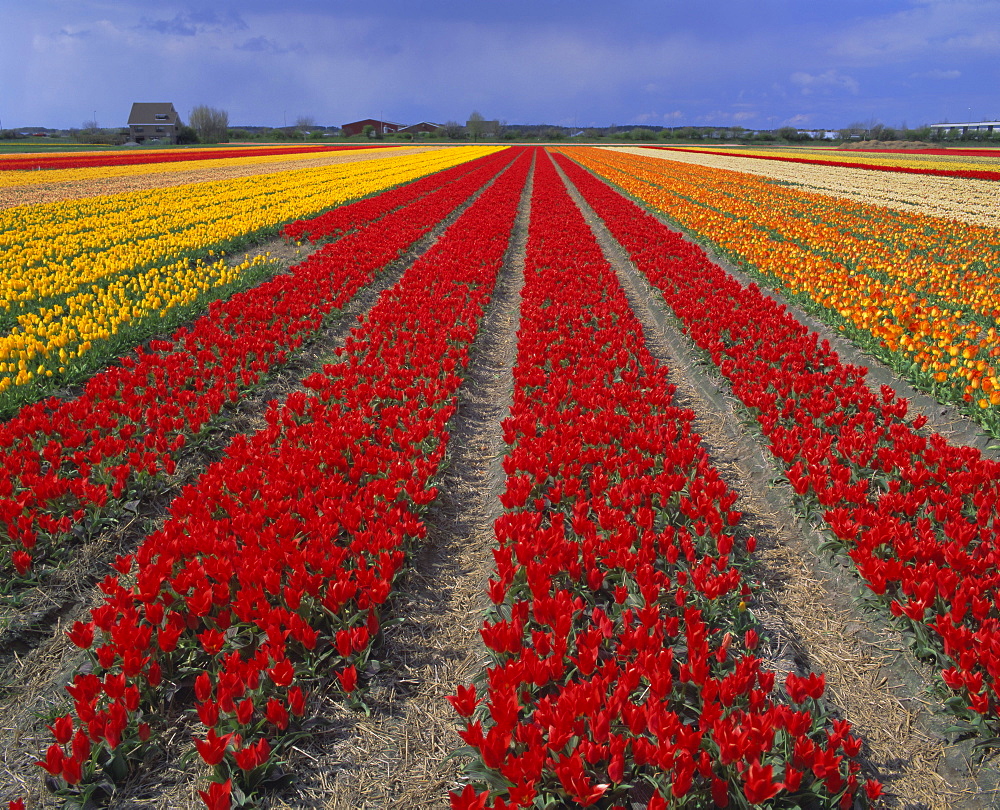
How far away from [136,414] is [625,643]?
5.06 m

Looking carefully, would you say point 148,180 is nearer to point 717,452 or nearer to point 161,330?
point 161,330

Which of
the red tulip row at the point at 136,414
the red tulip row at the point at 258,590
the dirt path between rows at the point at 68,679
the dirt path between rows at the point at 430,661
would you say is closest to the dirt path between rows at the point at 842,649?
the dirt path between rows at the point at 430,661

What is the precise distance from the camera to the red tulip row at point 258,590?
9.28 feet

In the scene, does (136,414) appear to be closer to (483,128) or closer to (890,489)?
(890,489)

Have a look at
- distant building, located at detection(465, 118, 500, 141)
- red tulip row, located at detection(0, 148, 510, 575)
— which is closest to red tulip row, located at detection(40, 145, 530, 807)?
red tulip row, located at detection(0, 148, 510, 575)

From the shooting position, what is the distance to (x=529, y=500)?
192 inches

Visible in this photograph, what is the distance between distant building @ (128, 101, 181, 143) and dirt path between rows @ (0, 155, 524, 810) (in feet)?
345

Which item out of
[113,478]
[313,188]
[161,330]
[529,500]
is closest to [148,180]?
[313,188]

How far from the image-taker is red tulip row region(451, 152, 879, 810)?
2512 mm

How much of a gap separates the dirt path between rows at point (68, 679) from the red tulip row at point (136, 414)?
224mm

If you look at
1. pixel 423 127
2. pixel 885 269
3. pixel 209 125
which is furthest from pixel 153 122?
pixel 885 269

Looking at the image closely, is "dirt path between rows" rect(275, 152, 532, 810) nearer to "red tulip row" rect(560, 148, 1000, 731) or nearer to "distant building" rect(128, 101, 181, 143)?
"red tulip row" rect(560, 148, 1000, 731)

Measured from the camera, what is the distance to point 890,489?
4.62m

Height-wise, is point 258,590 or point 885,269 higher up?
point 885,269
